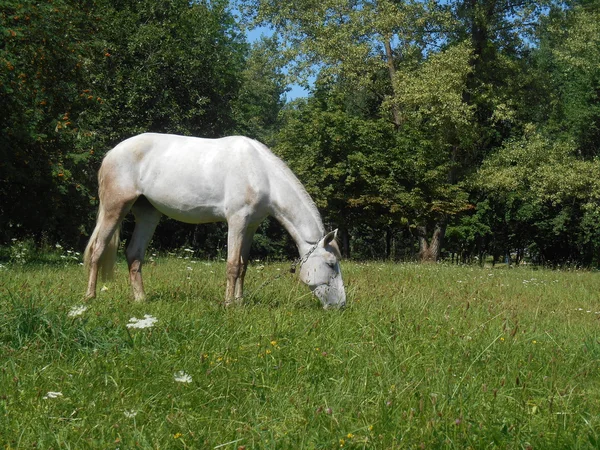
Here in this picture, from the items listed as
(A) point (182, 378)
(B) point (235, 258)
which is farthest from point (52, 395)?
(B) point (235, 258)

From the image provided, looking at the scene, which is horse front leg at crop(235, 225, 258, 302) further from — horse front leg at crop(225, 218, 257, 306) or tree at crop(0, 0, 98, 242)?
tree at crop(0, 0, 98, 242)

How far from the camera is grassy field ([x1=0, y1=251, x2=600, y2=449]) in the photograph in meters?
3.56

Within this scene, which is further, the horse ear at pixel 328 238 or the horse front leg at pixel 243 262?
the horse front leg at pixel 243 262

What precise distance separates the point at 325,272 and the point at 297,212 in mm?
774

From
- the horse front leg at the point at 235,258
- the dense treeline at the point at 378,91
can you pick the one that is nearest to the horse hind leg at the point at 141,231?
the horse front leg at the point at 235,258

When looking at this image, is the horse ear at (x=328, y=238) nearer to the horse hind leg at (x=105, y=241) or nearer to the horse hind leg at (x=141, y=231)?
the horse hind leg at (x=141, y=231)

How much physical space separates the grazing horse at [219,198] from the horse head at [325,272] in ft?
0.04

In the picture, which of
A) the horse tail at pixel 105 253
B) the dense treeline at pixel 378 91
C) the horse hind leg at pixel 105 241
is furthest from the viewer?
the dense treeline at pixel 378 91

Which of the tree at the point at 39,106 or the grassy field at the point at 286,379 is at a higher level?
the tree at the point at 39,106

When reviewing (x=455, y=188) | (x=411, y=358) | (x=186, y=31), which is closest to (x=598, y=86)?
(x=455, y=188)

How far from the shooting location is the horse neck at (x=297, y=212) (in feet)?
26.9

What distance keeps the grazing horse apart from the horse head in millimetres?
11

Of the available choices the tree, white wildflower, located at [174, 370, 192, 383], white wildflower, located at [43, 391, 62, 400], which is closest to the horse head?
white wildflower, located at [174, 370, 192, 383]

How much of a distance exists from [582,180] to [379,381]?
25.6m
